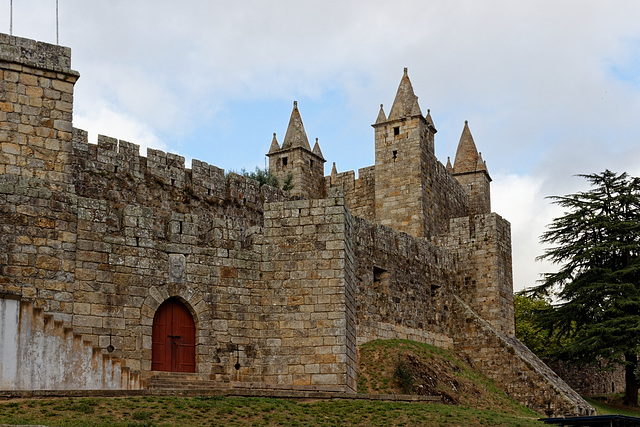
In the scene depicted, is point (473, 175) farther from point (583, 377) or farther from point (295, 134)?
point (583, 377)

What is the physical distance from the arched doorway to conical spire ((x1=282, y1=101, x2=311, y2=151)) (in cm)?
2257

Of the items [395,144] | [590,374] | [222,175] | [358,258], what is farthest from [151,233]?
[590,374]

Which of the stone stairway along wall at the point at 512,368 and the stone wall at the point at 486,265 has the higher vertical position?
the stone wall at the point at 486,265

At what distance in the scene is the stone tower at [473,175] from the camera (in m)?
50.0

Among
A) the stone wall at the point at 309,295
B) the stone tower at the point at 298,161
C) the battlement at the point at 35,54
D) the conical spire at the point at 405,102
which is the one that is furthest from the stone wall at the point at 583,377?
the battlement at the point at 35,54

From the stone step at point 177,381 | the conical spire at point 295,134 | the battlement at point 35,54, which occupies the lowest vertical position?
the stone step at point 177,381

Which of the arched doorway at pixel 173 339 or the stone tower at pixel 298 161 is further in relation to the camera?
the stone tower at pixel 298 161

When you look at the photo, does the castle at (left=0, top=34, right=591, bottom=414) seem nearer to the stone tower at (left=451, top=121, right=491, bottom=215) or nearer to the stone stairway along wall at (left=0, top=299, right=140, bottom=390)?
the stone stairway along wall at (left=0, top=299, right=140, bottom=390)

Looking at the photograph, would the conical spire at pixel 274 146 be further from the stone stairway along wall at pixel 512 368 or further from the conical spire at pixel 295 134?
the stone stairway along wall at pixel 512 368

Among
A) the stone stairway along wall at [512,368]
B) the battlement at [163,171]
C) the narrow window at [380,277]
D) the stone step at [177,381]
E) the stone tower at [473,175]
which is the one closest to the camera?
the stone step at [177,381]

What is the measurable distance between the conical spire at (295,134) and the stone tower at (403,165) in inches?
152

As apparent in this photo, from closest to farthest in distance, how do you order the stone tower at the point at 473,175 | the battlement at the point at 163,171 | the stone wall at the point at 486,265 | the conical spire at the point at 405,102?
1. the battlement at the point at 163,171
2. the stone wall at the point at 486,265
3. the conical spire at the point at 405,102
4. the stone tower at the point at 473,175

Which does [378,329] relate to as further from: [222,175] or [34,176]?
[34,176]

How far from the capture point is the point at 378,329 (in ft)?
116
